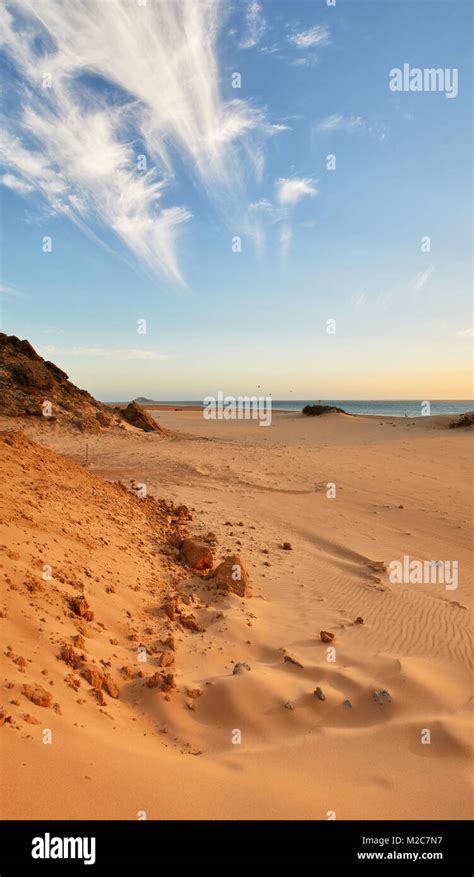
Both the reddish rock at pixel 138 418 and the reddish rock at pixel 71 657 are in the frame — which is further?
the reddish rock at pixel 138 418

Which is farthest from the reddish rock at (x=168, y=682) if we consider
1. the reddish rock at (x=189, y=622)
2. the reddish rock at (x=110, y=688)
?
the reddish rock at (x=189, y=622)

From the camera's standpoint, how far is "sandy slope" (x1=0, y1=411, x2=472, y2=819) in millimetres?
2570

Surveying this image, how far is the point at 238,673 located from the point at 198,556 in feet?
8.43

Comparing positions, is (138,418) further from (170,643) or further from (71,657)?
(71,657)

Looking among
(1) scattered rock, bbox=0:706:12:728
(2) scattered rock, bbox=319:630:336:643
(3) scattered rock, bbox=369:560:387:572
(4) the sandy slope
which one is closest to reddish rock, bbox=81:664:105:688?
(4) the sandy slope

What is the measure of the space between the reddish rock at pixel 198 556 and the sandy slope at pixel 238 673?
20cm

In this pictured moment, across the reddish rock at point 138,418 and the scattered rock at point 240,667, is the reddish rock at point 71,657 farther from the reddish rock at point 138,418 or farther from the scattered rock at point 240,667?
the reddish rock at point 138,418

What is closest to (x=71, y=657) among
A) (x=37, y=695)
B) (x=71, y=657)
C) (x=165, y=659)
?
(x=71, y=657)

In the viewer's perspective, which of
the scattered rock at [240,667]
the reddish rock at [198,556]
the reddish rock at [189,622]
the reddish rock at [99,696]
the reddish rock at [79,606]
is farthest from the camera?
the reddish rock at [198,556]

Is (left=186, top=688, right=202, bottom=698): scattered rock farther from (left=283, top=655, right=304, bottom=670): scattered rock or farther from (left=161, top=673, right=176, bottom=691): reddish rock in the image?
(left=283, top=655, right=304, bottom=670): scattered rock

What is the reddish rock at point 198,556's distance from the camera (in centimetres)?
642

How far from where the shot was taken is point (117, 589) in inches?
197

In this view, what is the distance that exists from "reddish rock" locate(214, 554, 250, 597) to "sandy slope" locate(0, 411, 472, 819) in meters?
0.18
